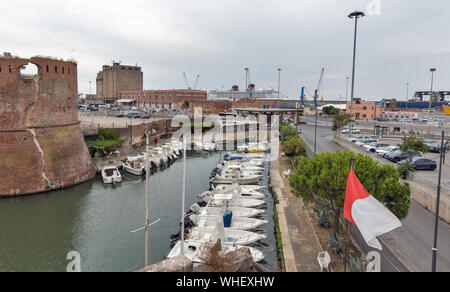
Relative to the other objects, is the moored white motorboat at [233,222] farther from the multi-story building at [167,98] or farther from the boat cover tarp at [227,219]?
the multi-story building at [167,98]

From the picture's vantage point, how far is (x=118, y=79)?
113m

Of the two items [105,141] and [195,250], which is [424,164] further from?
[105,141]

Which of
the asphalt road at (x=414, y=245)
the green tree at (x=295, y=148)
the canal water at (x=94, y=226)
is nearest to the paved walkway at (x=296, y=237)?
the canal water at (x=94, y=226)

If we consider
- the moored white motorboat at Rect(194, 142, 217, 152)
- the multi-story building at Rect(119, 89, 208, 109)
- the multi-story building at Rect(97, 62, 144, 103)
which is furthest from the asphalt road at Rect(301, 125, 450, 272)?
the multi-story building at Rect(97, 62, 144, 103)

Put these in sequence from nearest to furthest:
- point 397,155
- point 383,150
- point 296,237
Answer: point 296,237 → point 397,155 → point 383,150

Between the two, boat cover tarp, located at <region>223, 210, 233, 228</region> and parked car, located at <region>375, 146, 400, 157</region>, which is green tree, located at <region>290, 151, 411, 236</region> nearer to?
boat cover tarp, located at <region>223, 210, 233, 228</region>

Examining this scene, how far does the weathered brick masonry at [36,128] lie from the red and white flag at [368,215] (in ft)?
76.3

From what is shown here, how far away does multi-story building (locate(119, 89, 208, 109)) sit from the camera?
9225 cm

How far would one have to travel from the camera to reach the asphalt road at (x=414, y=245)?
11.8m

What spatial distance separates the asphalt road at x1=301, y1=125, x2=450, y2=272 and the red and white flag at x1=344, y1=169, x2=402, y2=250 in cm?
327

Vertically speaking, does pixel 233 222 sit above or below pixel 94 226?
above

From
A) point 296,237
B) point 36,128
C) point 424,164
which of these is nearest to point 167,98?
point 36,128

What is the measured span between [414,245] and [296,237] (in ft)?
16.1
